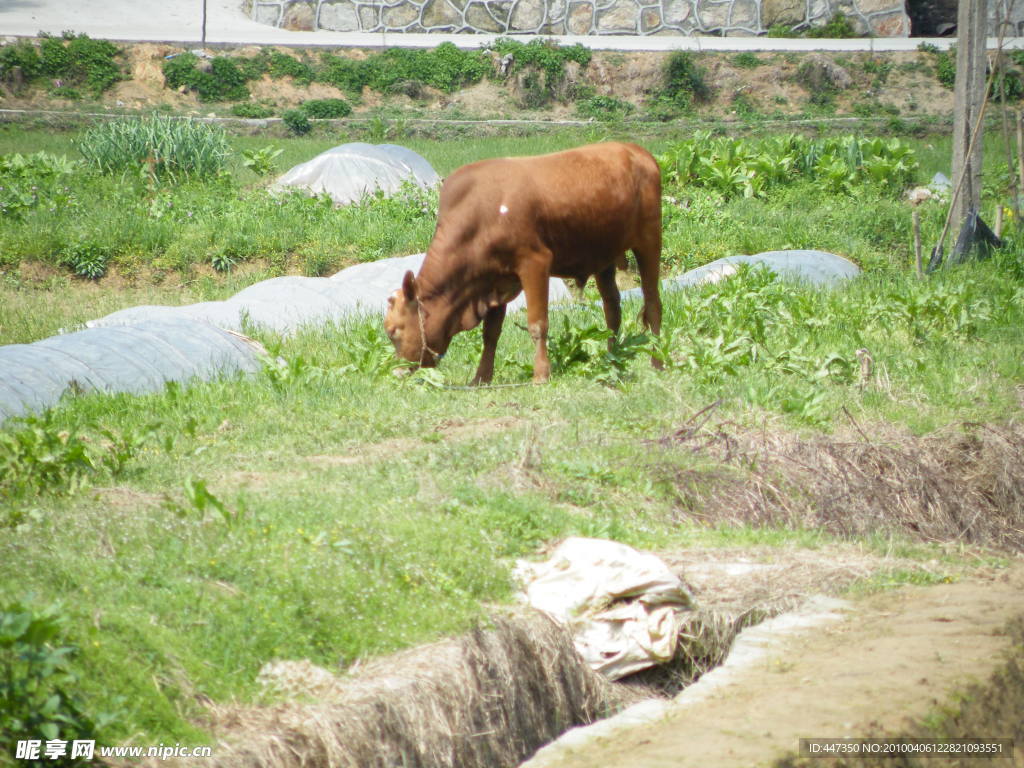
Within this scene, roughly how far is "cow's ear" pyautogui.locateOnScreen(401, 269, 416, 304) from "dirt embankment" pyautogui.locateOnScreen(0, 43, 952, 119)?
50.3 feet

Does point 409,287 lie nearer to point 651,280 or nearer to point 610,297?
point 610,297

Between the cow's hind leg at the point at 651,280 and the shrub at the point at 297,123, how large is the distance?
13025 millimetres

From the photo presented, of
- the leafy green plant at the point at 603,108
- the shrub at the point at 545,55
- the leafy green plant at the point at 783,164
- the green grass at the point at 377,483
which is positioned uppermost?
the shrub at the point at 545,55

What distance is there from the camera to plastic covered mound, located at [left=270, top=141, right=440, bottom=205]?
52.4 feet

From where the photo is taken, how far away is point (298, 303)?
37.0 feet

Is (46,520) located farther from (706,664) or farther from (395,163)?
(395,163)

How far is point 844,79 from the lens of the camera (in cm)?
2492

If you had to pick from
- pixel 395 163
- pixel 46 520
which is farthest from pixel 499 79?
pixel 46 520

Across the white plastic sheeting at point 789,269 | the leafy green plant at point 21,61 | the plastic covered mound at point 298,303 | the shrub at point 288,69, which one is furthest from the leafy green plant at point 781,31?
the plastic covered mound at point 298,303

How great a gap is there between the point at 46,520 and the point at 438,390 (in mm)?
3415

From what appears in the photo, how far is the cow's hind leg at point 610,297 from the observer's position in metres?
9.34

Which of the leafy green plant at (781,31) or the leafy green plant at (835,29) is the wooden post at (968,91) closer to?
the leafy green plant at (781,31)

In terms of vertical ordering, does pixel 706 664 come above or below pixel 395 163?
below

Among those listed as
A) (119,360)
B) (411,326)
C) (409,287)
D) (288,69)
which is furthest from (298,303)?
(288,69)
